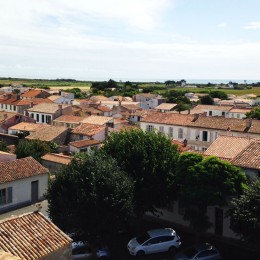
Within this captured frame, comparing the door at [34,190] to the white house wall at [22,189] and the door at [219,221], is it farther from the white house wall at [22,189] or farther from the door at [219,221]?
the door at [219,221]

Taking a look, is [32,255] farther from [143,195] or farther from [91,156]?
[143,195]

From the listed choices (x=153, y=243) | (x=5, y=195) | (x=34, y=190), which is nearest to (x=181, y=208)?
(x=153, y=243)

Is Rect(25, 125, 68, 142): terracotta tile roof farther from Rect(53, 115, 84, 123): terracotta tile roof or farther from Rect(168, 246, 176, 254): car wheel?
Rect(168, 246, 176, 254): car wheel

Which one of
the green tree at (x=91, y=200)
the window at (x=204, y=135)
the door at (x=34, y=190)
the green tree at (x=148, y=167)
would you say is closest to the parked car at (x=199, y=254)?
the green tree at (x=91, y=200)

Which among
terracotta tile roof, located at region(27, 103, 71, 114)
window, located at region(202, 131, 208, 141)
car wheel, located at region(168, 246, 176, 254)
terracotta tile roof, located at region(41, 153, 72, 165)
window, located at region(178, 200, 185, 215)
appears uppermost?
terracotta tile roof, located at region(27, 103, 71, 114)

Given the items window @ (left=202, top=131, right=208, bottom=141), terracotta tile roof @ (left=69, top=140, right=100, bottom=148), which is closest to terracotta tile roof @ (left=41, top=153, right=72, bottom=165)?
terracotta tile roof @ (left=69, top=140, right=100, bottom=148)

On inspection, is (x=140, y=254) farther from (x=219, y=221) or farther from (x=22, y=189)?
(x=22, y=189)
